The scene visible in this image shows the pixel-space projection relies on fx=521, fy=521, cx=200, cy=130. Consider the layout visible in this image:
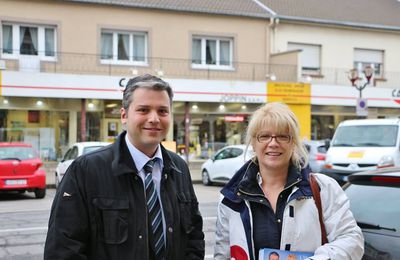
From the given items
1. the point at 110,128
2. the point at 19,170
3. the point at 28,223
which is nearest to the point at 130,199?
the point at 28,223

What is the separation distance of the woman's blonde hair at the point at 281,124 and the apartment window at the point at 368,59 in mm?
24835

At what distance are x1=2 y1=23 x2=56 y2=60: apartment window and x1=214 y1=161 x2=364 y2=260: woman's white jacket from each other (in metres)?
19.5

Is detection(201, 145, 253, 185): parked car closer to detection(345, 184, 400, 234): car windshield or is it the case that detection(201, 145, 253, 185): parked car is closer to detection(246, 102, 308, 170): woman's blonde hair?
detection(345, 184, 400, 234): car windshield

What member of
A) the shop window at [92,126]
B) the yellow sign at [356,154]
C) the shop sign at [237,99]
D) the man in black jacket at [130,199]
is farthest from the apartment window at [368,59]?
the man in black jacket at [130,199]

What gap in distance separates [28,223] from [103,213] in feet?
26.1

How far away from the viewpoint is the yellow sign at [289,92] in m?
23.1

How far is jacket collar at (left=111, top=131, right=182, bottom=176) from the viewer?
2.65m

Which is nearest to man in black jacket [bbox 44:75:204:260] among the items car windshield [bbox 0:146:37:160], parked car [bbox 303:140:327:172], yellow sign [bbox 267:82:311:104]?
car windshield [bbox 0:146:37:160]

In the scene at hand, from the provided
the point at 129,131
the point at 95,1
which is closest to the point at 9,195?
the point at 95,1

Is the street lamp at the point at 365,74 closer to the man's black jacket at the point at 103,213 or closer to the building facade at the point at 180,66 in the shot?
the building facade at the point at 180,66

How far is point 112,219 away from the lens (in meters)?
2.57

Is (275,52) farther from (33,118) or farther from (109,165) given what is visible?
(109,165)

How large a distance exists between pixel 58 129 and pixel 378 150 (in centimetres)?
1275

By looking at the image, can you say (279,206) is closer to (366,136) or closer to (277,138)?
(277,138)
